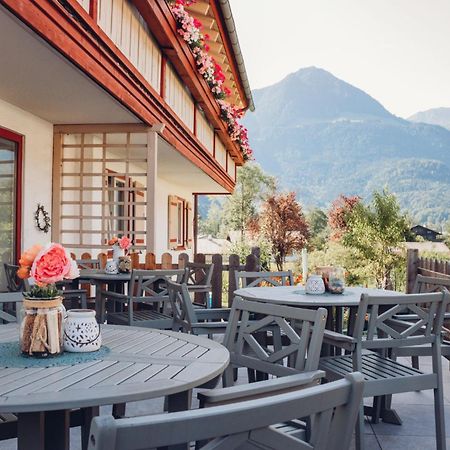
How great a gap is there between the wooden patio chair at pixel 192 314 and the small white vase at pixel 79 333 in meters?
1.50

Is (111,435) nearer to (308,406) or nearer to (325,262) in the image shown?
(308,406)

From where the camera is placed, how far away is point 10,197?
6.70 m

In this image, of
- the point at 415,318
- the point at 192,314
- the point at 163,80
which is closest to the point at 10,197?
the point at 163,80

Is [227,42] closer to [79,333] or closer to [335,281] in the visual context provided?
[335,281]

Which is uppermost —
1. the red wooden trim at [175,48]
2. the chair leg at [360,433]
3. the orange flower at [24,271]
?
the red wooden trim at [175,48]

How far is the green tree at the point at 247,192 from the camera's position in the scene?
41.0 m

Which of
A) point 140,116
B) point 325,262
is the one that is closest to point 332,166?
point 325,262

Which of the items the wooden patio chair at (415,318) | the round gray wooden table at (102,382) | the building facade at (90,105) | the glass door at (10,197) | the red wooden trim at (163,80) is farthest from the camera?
the red wooden trim at (163,80)

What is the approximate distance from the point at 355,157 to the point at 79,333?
547ft

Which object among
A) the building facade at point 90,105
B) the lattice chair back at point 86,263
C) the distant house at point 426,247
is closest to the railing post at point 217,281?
the building facade at point 90,105

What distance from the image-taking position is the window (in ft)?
48.6

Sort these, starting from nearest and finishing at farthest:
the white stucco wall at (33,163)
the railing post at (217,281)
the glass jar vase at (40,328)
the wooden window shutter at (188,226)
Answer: the glass jar vase at (40,328)
the white stucco wall at (33,163)
the railing post at (217,281)
the wooden window shutter at (188,226)

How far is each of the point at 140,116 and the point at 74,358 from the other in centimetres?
483

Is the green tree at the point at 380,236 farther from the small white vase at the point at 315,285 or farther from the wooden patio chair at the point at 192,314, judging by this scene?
the wooden patio chair at the point at 192,314
